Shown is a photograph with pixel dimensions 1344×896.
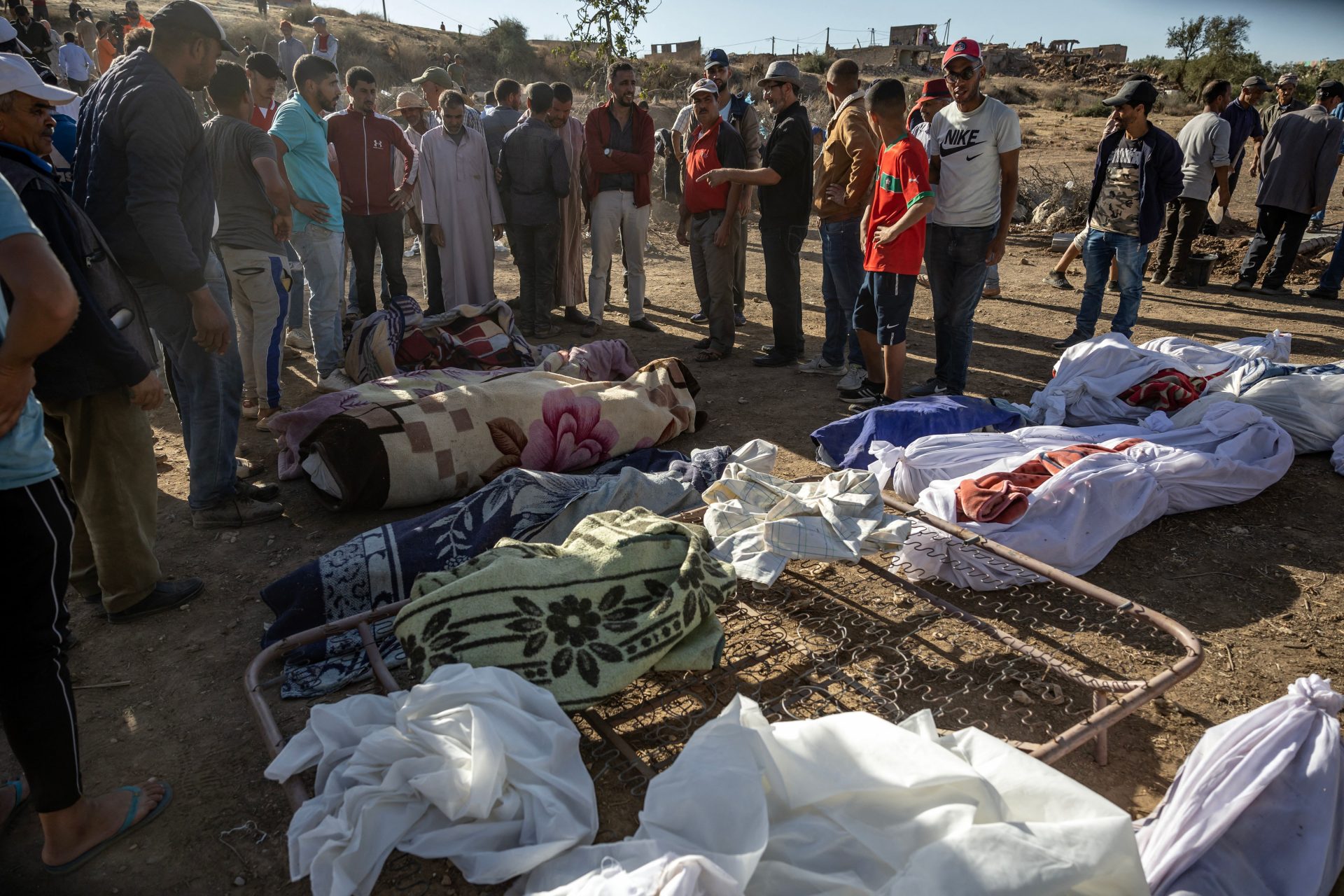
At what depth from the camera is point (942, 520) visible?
10.5ft

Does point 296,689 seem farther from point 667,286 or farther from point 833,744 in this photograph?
point 667,286

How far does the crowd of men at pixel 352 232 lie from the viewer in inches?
81.0

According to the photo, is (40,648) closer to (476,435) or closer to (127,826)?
(127,826)

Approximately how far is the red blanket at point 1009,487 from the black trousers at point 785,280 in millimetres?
2492

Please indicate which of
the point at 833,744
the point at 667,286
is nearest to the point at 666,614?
the point at 833,744

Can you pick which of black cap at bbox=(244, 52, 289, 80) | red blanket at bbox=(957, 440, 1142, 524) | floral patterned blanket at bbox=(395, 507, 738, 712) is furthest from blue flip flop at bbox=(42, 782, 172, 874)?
black cap at bbox=(244, 52, 289, 80)

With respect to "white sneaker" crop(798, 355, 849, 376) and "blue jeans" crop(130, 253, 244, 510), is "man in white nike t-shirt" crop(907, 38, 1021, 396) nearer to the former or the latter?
"white sneaker" crop(798, 355, 849, 376)

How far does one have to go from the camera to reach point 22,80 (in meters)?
2.48

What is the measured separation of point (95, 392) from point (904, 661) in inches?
110

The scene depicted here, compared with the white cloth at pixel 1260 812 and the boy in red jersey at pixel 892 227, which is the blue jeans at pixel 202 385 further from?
the white cloth at pixel 1260 812

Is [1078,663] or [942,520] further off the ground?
[942,520]

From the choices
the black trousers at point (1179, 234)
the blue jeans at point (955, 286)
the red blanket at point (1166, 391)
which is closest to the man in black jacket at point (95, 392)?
the blue jeans at point (955, 286)

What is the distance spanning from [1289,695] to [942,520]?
129cm

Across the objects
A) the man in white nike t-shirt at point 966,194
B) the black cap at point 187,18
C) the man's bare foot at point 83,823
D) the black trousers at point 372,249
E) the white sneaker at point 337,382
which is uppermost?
the black cap at point 187,18
